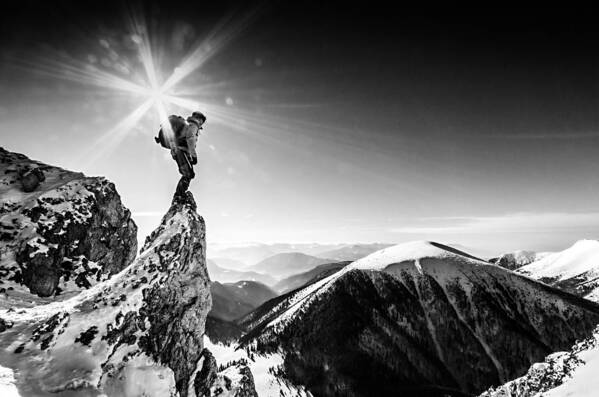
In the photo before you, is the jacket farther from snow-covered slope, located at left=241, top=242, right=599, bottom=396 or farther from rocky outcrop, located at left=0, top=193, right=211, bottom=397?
snow-covered slope, located at left=241, top=242, right=599, bottom=396

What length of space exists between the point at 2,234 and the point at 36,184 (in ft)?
43.5

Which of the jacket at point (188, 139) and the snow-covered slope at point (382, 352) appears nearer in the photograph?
the jacket at point (188, 139)

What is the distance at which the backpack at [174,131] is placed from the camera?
21.6 meters

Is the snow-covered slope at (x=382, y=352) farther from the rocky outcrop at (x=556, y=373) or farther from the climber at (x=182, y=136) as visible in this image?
the climber at (x=182, y=136)

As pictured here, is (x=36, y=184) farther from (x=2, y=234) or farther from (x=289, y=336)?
(x=289, y=336)

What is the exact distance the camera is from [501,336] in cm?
19875

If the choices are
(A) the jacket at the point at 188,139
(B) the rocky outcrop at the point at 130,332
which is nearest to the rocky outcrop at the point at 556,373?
(B) the rocky outcrop at the point at 130,332

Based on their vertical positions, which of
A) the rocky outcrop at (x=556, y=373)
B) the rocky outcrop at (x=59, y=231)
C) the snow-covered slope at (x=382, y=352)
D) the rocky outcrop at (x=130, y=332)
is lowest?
the snow-covered slope at (x=382, y=352)

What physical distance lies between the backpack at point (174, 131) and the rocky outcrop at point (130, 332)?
5.82 m

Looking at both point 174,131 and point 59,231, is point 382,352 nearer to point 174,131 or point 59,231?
point 59,231

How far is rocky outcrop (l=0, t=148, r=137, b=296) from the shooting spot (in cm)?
3231

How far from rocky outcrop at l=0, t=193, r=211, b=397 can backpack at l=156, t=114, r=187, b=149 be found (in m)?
5.82

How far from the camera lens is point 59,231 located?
37.6m

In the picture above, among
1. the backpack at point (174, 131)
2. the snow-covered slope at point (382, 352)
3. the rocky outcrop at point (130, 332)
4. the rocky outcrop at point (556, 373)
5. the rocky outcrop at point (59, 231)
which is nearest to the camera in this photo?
the rocky outcrop at point (130, 332)
